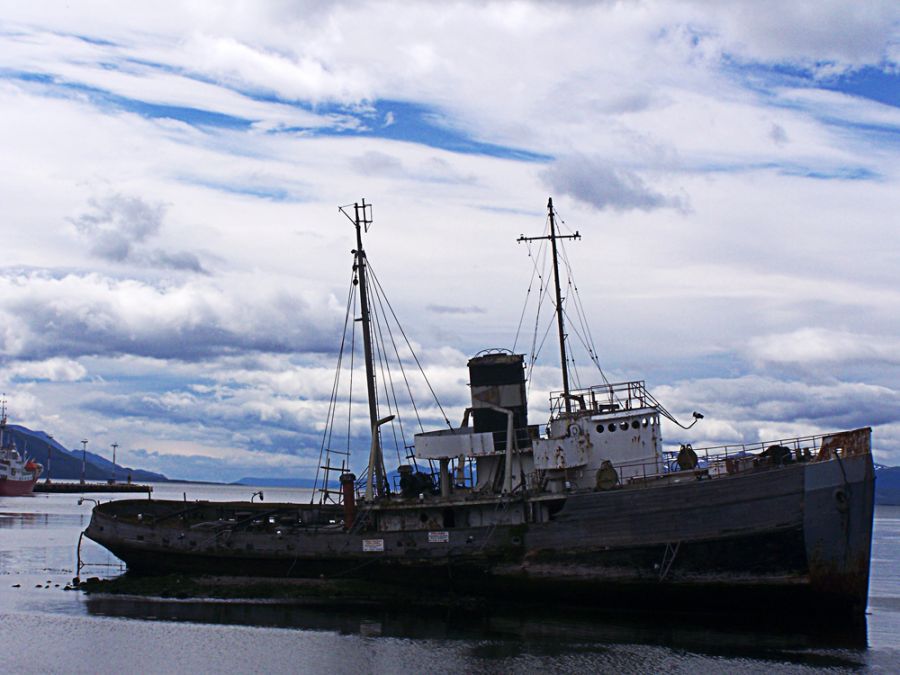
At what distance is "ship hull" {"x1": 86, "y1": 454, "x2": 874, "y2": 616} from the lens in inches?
1101

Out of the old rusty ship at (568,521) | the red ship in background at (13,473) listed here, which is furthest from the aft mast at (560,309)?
the red ship in background at (13,473)

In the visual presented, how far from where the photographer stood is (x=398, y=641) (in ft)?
91.0

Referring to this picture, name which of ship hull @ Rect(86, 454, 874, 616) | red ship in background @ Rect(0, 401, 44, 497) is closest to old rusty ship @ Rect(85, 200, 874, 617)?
ship hull @ Rect(86, 454, 874, 616)

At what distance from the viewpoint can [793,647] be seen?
26.2 m

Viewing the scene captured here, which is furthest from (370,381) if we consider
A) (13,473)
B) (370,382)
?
(13,473)

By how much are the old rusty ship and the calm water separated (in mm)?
1293

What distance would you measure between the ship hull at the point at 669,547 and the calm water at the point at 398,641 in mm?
947

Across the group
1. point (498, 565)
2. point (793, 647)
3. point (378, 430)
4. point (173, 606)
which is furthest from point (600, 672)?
point (173, 606)

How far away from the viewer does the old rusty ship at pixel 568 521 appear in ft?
92.3

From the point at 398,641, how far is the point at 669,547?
8.50 metres

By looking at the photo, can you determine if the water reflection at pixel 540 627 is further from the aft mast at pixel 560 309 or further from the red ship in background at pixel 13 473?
the red ship in background at pixel 13 473

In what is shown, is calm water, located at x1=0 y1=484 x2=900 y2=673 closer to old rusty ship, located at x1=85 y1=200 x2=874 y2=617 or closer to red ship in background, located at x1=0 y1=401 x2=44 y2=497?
old rusty ship, located at x1=85 y1=200 x2=874 y2=617

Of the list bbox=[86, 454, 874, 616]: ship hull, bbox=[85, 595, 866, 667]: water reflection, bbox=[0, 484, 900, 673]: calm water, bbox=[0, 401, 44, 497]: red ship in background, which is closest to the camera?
bbox=[0, 484, 900, 673]: calm water

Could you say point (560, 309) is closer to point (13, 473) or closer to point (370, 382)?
point (370, 382)
